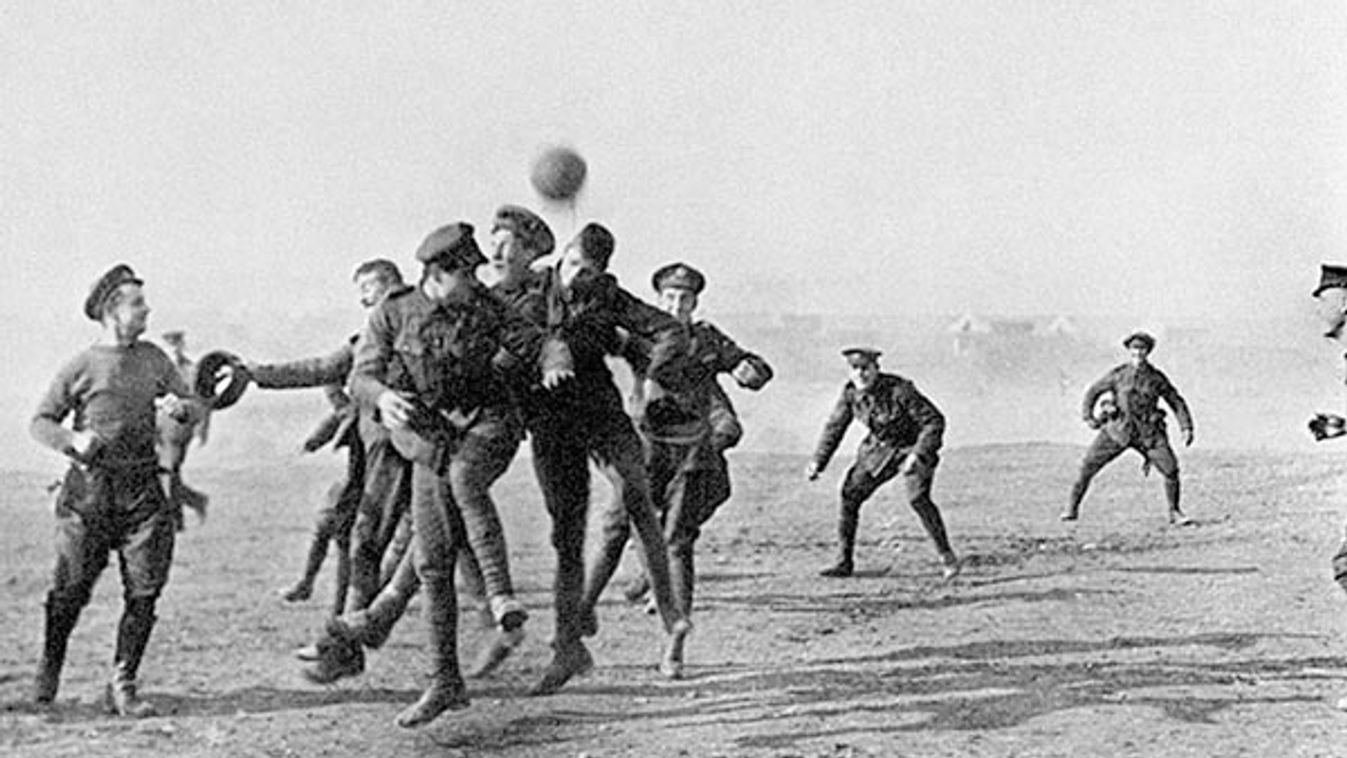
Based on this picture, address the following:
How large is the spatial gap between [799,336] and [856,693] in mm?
4199

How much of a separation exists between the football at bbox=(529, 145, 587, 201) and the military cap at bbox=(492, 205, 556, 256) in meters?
0.63

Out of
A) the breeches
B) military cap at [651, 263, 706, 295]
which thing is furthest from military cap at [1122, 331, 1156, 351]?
the breeches

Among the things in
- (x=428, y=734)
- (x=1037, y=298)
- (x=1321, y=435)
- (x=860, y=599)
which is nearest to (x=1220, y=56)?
(x=1321, y=435)

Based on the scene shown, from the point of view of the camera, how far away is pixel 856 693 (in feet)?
15.8

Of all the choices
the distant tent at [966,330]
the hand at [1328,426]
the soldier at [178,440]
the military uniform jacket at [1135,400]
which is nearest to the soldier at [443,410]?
the soldier at [178,440]

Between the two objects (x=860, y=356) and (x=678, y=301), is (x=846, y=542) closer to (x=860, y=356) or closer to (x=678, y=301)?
(x=860, y=356)

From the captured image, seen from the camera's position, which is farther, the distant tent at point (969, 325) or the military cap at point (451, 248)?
the distant tent at point (969, 325)

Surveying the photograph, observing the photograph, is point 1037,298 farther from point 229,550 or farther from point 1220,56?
point 229,550

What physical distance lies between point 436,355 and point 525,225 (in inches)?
20.7

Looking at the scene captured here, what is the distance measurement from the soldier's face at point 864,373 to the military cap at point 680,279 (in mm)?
1753

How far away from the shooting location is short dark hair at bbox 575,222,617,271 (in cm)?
473

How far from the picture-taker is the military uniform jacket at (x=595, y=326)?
15.3 feet

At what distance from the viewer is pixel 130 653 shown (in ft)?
14.8

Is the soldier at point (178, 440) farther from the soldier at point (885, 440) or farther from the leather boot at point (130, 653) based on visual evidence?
the soldier at point (885, 440)
